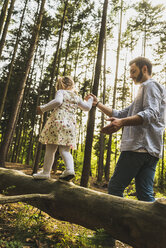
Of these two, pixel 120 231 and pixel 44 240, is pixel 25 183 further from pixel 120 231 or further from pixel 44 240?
pixel 120 231

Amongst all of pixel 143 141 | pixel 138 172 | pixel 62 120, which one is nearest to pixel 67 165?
pixel 62 120

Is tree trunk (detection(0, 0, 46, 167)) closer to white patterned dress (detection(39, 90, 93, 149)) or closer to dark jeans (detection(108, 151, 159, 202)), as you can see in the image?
white patterned dress (detection(39, 90, 93, 149))

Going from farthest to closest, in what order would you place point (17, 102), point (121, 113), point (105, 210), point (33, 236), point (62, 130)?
point (17, 102), point (62, 130), point (121, 113), point (33, 236), point (105, 210)

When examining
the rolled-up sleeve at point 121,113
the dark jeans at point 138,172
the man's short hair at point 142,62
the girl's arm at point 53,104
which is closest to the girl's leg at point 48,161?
the girl's arm at point 53,104

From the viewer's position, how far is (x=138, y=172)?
87.2 inches

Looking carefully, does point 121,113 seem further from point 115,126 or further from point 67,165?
point 67,165

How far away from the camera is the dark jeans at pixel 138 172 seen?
6.83ft

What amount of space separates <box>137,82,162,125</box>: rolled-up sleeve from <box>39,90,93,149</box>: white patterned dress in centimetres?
137

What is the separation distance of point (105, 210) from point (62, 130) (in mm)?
1517

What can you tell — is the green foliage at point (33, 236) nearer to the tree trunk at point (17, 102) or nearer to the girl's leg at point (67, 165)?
the girl's leg at point (67, 165)

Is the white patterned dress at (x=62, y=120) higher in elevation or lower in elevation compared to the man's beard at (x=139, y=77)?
lower

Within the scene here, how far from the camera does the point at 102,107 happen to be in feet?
10.3

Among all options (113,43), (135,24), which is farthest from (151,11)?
(113,43)

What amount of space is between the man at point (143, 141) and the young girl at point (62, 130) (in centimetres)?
107
